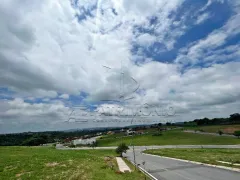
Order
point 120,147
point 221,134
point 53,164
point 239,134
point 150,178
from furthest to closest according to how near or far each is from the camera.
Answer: point 221,134 → point 239,134 → point 120,147 → point 53,164 → point 150,178

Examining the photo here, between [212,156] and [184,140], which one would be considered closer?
[212,156]

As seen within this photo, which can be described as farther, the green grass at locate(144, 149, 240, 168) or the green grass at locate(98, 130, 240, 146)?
the green grass at locate(98, 130, 240, 146)

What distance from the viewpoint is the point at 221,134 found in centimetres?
12212

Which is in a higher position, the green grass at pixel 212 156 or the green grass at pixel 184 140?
the green grass at pixel 184 140

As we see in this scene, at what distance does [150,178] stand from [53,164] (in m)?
15.3

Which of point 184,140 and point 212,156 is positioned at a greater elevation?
point 184,140

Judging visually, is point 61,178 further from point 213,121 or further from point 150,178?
point 213,121

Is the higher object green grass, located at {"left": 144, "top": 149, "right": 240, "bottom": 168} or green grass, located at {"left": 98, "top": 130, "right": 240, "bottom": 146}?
green grass, located at {"left": 98, "top": 130, "right": 240, "bottom": 146}

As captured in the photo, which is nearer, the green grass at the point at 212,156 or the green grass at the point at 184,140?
the green grass at the point at 212,156

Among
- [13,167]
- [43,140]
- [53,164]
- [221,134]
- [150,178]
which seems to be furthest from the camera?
[43,140]

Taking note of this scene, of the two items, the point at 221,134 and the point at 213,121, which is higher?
the point at 213,121

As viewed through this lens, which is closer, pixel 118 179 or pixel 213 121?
pixel 118 179

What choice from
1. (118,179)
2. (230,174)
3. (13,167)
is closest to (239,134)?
(230,174)

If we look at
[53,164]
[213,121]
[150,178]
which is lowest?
A: [150,178]
